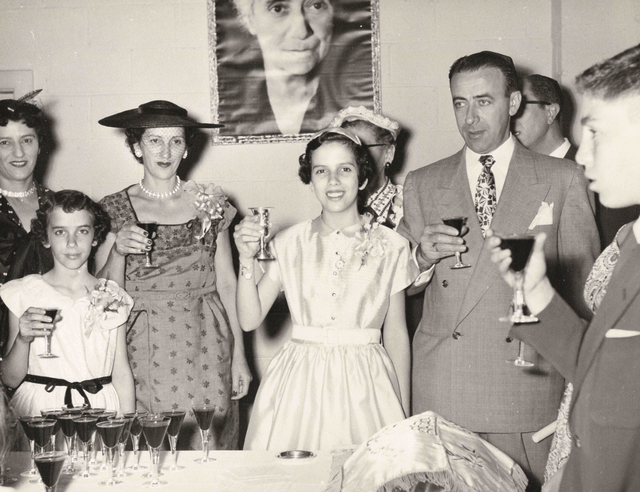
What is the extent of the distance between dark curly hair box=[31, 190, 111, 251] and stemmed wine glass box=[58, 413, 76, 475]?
1.32 meters

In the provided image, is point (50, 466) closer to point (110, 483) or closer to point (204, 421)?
point (110, 483)

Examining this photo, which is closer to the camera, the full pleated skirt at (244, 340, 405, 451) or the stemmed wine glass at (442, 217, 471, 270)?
the stemmed wine glass at (442, 217, 471, 270)

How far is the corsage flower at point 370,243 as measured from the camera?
3.04 meters

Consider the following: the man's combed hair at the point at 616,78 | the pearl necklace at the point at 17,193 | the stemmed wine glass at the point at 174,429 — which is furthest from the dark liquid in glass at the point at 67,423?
the pearl necklace at the point at 17,193

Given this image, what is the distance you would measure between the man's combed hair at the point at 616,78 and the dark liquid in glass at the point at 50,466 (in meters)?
1.50

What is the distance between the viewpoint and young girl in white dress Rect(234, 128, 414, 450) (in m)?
2.84

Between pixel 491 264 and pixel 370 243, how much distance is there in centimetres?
52

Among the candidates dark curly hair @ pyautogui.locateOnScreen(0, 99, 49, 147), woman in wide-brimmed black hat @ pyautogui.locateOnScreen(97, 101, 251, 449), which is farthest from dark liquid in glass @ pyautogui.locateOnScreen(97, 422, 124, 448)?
dark curly hair @ pyautogui.locateOnScreen(0, 99, 49, 147)

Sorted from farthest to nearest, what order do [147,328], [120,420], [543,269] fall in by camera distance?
[147,328]
[120,420]
[543,269]

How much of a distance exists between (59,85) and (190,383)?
7.84ft

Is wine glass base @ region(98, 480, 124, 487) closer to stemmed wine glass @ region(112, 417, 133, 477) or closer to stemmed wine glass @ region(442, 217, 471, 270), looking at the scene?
stemmed wine glass @ region(112, 417, 133, 477)

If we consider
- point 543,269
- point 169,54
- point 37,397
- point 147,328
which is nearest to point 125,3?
point 169,54

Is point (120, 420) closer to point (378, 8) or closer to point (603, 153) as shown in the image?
point (603, 153)

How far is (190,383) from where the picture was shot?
3.44 metres
